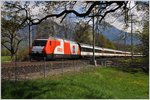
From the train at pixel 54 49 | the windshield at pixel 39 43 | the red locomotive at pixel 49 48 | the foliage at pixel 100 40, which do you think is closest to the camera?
the foliage at pixel 100 40

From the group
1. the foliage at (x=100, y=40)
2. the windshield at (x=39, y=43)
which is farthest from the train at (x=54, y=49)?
the foliage at (x=100, y=40)

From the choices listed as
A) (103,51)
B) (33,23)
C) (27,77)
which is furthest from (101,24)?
(103,51)

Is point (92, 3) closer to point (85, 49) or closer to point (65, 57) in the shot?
point (65, 57)

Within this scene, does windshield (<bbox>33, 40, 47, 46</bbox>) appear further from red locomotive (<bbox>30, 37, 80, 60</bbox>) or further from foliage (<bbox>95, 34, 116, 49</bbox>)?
foliage (<bbox>95, 34, 116, 49</bbox>)

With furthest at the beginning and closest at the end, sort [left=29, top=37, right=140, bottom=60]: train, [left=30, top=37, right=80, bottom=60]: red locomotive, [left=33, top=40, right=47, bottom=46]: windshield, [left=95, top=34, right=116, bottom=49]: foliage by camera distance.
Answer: [left=33, top=40, right=47, bottom=46]: windshield → [left=29, top=37, right=140, bottom=60]: train → [left=30, top=37, right=80, bottom=60]: red locomotive → [left=95, top=34, right=116, bottom=49]: foliage

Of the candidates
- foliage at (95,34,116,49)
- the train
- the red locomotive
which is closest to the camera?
foliage at (95,34,116,49)

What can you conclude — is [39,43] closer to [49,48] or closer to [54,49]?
[49,48]

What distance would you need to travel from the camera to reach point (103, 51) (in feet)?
223

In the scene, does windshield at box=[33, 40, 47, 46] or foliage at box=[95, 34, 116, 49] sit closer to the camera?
foliage at box=[95, 34, 116, 49]

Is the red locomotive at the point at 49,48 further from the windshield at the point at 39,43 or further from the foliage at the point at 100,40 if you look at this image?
the foliage at the point at 100,40

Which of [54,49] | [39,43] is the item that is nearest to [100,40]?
[54,49]

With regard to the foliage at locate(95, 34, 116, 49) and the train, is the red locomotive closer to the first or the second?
the train

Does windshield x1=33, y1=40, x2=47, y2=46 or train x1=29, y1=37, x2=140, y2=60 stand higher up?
windshield x1=33, y1=40, x2=47, y2=46

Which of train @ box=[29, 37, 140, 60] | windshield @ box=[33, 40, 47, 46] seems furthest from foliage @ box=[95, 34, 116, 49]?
windshield @ box=[33, 40, 47, 46]
